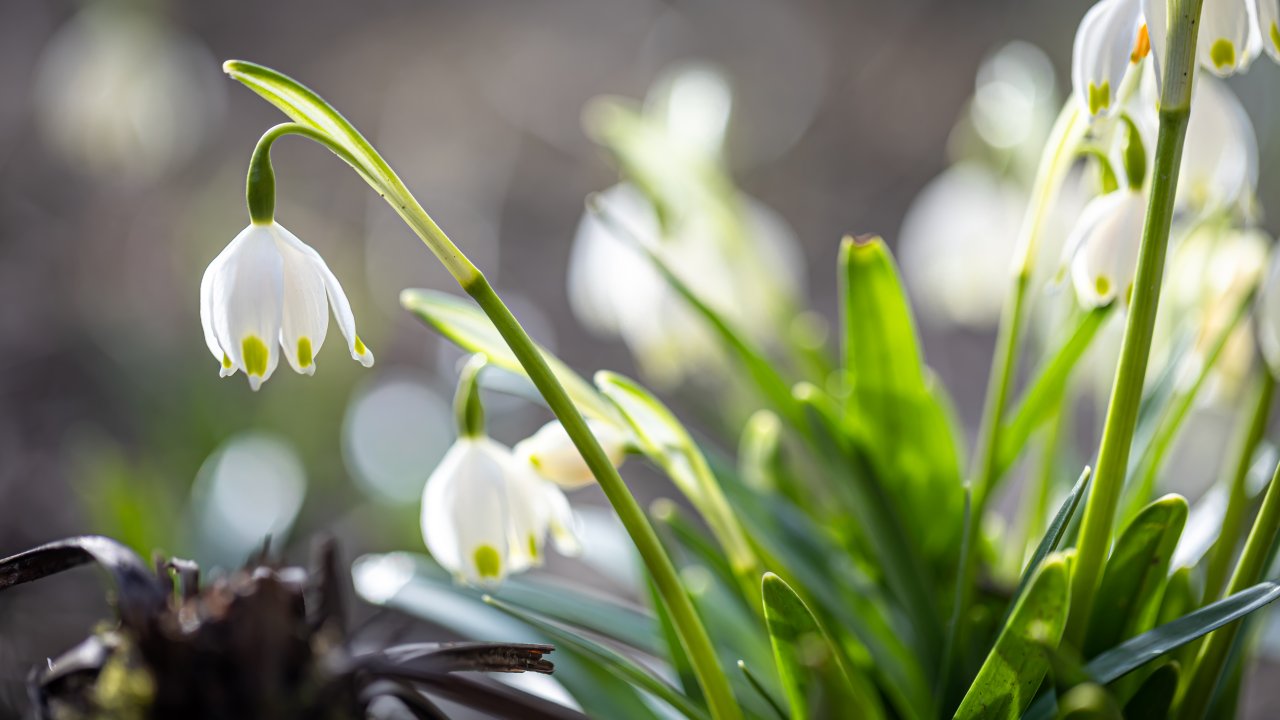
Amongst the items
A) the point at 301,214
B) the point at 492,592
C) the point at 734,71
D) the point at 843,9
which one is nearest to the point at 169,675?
the point at 492,592

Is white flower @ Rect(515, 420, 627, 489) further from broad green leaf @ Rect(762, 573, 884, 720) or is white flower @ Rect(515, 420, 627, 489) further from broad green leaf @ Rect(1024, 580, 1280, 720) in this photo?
broad green leaf @ Rect(1024, 580, 1280, 720)

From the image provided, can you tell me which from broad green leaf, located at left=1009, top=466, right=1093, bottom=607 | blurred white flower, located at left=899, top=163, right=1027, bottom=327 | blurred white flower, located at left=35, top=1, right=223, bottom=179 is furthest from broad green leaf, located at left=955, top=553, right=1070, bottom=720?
blurred white flower, located at left=35, top=1, right=223, bottom=179

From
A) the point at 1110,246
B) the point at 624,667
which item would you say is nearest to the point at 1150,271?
the point at 1110,246

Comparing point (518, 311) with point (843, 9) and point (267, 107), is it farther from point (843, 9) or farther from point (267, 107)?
point (843, 9)

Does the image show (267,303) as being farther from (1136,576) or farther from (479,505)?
(1136,576)

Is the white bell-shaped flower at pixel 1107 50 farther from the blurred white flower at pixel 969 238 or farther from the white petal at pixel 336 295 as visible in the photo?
the blurred white flower at pixel 969 238

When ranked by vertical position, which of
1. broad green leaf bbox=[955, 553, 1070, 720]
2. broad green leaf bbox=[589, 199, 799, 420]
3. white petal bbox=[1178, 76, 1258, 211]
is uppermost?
white petal bbox=[1178, 76, 1258, 211]

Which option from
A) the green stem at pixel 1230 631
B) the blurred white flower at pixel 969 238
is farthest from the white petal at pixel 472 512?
the blurred white flower at pixel 969 238
